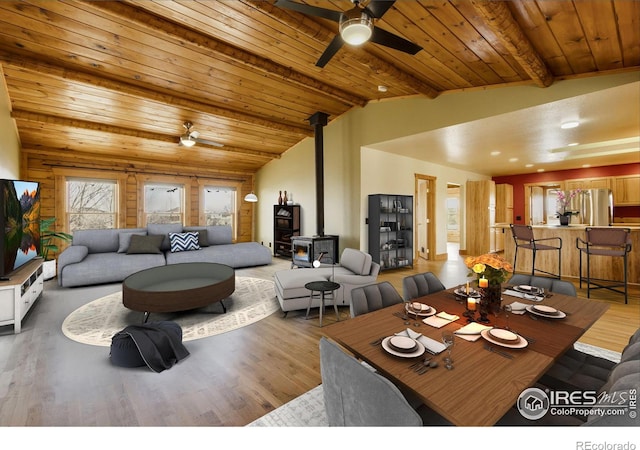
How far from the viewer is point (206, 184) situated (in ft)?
27.0

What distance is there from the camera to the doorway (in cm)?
713

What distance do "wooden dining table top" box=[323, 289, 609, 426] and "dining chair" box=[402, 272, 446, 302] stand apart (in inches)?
12.5

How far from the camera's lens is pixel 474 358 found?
1.25 meters

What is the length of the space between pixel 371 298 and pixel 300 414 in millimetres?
856

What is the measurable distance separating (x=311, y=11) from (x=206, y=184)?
6.93 metres

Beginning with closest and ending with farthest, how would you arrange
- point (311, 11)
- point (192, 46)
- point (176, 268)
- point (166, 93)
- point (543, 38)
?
point (311, 11) → point (543, 38) → point (192, 46) → point (176, 268) → point (166, 93)

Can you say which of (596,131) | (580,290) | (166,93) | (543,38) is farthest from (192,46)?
(580,290)

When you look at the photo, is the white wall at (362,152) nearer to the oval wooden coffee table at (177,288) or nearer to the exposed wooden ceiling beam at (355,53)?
the exposed wooden ceiling beam at (355,53)

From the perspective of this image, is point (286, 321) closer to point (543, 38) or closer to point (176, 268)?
point (176, 268)

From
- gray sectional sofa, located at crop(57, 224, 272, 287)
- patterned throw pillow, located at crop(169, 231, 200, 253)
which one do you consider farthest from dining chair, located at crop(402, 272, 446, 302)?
patterned throw pillow, located at crop(169, 231, 200, 253)

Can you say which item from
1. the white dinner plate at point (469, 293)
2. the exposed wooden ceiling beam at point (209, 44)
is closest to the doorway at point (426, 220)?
the exposed wooden ceiling beam at point (209, 44)

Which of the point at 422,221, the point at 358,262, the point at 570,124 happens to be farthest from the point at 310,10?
the point at 422,221

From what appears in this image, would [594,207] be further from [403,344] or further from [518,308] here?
[403,344]
